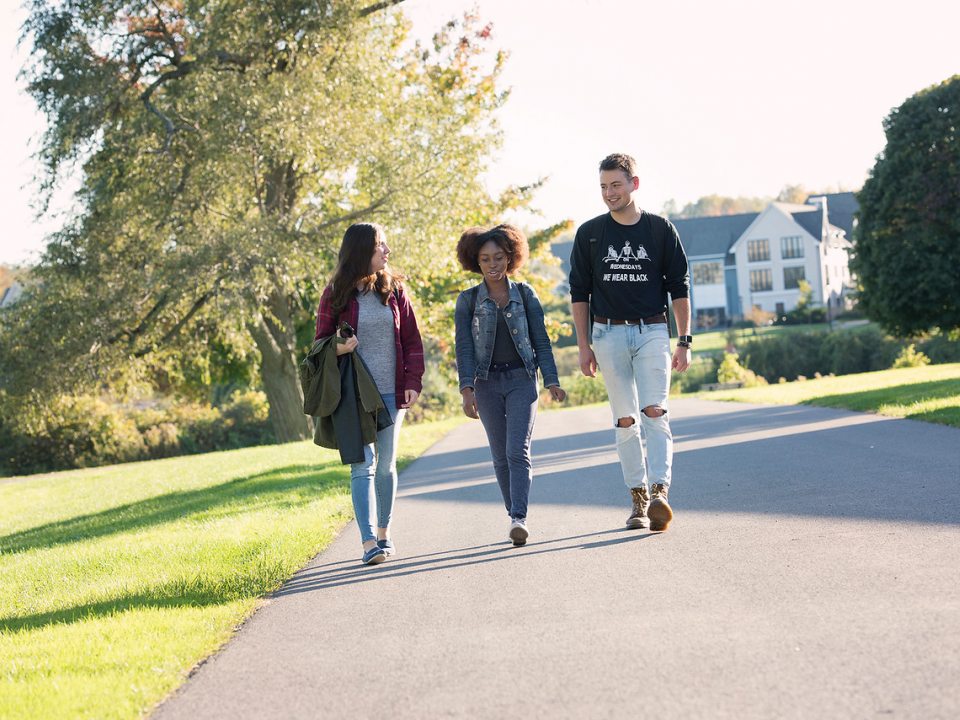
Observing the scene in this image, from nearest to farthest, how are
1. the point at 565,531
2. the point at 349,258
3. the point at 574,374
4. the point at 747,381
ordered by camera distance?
the point at 349,258 → the point at 565,531 → the point at 747,381 → the point at 574,374

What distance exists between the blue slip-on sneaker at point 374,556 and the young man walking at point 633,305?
1678 millimetres

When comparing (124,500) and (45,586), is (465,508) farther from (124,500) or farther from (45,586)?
(124,500)

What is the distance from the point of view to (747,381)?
4809 centimetres

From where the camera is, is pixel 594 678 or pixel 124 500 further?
pixel 124 500

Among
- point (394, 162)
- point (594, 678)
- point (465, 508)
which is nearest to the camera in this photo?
point (594, 678)

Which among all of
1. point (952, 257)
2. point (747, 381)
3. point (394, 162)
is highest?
point (394, 162)

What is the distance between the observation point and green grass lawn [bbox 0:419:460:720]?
467 cm

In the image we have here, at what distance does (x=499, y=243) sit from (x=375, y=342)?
1002mm

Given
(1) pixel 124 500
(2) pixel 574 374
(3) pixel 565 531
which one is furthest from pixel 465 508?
(2) pixel 574 374

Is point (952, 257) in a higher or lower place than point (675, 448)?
higher

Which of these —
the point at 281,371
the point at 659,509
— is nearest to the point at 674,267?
A: the point at 659,509

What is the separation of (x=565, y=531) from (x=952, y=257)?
23007 mm

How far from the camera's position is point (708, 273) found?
9225cm

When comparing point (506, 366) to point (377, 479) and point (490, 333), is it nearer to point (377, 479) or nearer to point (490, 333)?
point (490, 333)
